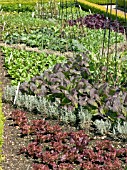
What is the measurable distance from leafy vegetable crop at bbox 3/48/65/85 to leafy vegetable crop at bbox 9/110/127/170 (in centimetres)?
235

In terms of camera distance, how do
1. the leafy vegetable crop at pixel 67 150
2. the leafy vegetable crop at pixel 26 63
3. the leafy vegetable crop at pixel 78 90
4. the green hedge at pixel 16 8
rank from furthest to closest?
the green hedge at pixel 16 8
the leafy vegetable crop at pixel 26 63
the leafy vegetable crop at pixel 78 90
the leafy vegetable crop at pixel 67 150

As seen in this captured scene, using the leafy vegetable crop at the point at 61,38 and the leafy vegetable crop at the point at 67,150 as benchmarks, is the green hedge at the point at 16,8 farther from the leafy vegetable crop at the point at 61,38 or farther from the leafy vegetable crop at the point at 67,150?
the leafy vegetable crop at the point at 67,150

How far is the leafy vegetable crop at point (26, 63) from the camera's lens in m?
9.29

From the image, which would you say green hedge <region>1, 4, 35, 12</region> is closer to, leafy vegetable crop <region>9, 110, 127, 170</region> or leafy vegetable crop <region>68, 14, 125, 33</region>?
leafy vegetable crop <region>68, 14, 125, 33</region>

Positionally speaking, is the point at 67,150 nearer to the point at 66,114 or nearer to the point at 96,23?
the point at 66,114

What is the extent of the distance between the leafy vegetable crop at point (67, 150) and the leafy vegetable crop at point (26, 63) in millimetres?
2348

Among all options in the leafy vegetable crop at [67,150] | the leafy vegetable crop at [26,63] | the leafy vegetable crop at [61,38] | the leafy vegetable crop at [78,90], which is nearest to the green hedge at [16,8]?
the leafy vegetable crop at [61,38]

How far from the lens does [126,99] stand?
7.05 metres

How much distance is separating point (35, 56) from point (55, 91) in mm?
3248

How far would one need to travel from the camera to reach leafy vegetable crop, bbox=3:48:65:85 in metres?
9.29

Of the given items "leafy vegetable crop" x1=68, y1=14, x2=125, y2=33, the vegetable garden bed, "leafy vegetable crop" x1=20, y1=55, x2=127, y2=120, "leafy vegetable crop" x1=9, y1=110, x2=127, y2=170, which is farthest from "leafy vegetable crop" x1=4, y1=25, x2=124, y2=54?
"leafy vegetable crop" x1=9, y1=110, x2=127, y2=170

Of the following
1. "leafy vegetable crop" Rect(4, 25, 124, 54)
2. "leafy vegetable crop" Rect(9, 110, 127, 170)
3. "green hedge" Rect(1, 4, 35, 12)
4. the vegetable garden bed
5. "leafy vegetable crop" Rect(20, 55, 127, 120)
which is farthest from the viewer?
"green hedge" Rect(1, 4, 35, 12)

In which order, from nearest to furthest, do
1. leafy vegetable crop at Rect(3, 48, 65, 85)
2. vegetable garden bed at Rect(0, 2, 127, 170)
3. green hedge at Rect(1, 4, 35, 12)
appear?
vegetable garden bed at Rect(0, 2, 127, 170)
leafy vegetable crop at Rect(3, 48, 65, 85)
green hedge at Rect(1, 4, 35, 12)

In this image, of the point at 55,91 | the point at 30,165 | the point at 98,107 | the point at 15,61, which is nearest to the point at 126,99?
the point at 98,107
